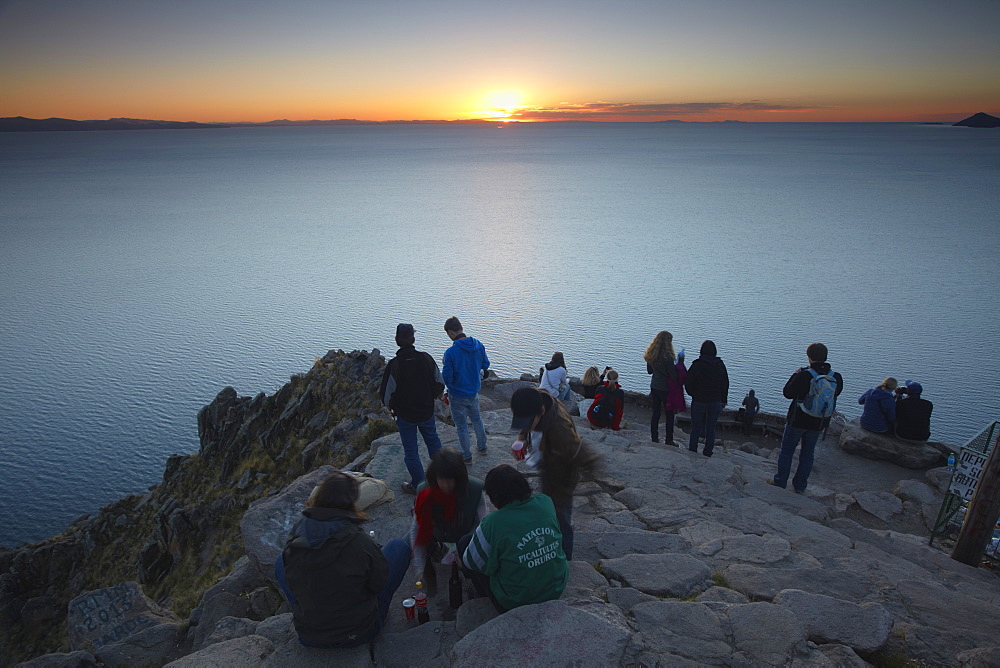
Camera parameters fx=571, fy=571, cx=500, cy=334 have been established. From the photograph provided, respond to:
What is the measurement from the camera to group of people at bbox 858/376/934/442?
1201 centimetres

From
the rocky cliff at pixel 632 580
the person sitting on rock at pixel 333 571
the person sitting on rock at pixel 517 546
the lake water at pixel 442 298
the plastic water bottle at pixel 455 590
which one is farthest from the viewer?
the lake water at pixel 442 298

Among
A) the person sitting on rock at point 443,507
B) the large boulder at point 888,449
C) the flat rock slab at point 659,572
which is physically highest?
the person sitting on rock at point 443,507

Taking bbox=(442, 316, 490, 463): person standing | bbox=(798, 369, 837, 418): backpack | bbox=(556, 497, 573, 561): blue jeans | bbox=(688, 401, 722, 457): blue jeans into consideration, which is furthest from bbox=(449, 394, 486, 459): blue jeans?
bbox=(798, 369, 837, 418): backpack

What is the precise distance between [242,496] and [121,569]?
14.8ft

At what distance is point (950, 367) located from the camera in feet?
79.2

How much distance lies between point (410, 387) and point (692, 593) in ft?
13.5

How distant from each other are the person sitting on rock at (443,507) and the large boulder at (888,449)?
34.8ft

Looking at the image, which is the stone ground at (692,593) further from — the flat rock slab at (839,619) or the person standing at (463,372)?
the person standing at (463,372)

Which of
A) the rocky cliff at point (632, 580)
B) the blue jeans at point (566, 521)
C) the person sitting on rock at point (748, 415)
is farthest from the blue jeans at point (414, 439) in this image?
the person sitting on rock at point (748, 415)

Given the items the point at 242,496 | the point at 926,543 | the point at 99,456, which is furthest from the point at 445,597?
the point at 99,456

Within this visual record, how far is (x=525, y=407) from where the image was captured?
17.3ft

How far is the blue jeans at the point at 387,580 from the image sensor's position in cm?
487

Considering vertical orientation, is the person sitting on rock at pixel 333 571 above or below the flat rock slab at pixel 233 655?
above

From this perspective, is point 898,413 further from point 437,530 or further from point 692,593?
point 437,530
